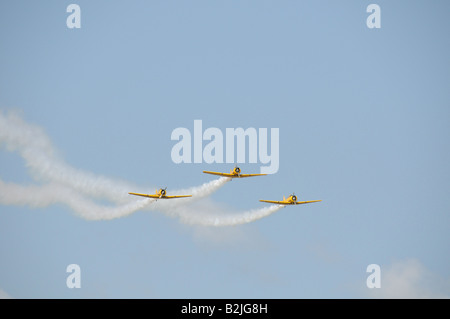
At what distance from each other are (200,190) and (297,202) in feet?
34.3
